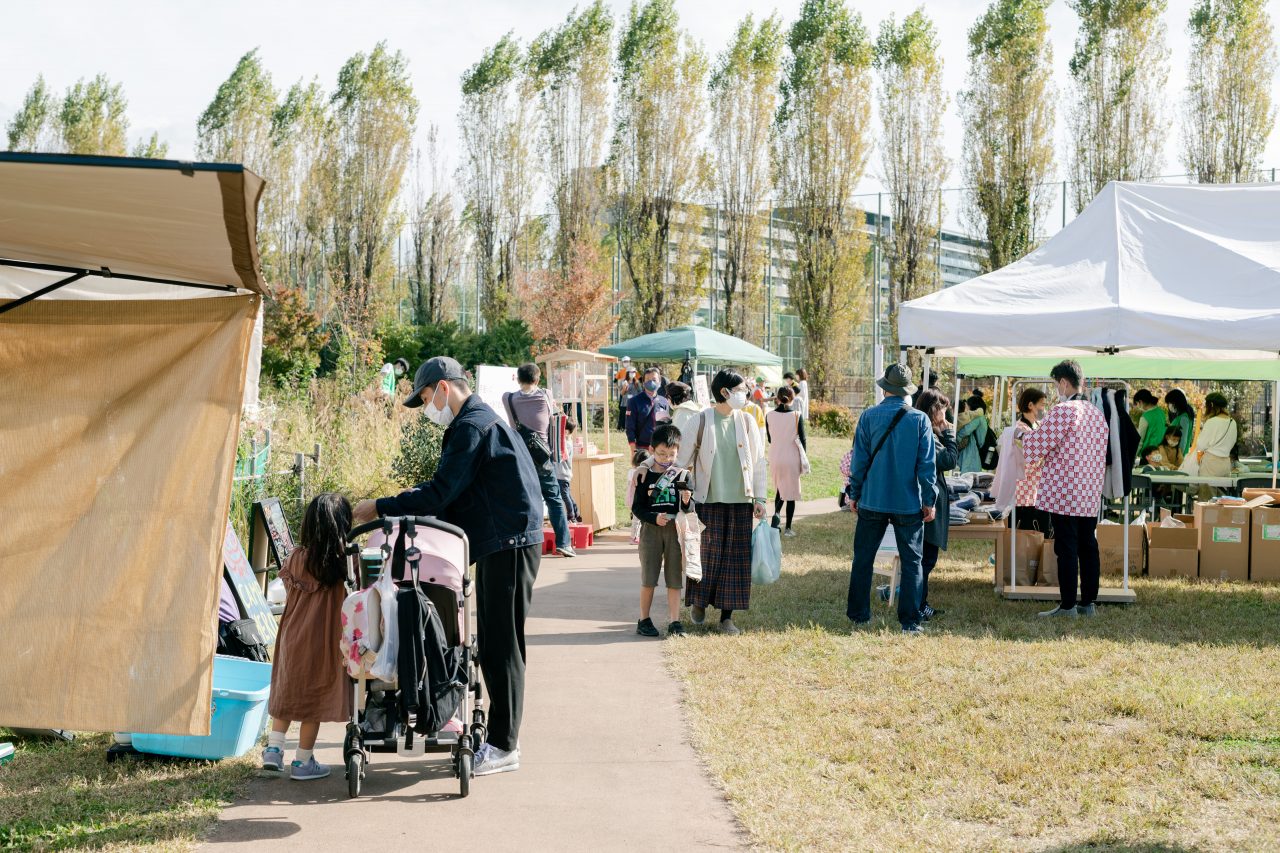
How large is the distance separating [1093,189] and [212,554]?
34.5 meters

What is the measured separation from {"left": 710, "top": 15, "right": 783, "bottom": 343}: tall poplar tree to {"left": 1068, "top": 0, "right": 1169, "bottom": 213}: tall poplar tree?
9646 mm

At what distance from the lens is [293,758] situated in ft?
17.7

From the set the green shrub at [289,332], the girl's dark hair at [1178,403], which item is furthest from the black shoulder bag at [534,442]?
the green shrub at [289,332]

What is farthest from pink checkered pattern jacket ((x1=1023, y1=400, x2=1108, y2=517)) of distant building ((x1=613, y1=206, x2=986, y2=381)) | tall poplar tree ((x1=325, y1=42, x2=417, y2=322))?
tall poplar tree ((x1=325, y1=42, x2=417, y2=322))

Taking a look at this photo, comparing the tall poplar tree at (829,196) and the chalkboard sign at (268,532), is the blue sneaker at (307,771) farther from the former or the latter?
the tall poplar tree at (829,196)

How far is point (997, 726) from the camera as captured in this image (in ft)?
19.6

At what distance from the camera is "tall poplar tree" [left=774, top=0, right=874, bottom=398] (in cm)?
3694

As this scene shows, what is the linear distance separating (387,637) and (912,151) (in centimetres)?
3463

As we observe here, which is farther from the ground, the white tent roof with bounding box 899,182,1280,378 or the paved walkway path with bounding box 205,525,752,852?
the white tent roof with bounding box 899,182,1280,378

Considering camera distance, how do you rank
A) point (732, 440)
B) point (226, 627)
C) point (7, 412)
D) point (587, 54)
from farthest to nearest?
1. point (587, 54)
2. point (732, 440)
3. point (226, 627)
4. point (7, 412)

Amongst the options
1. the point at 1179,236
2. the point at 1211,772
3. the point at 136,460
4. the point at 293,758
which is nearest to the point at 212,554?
the point at 136,460

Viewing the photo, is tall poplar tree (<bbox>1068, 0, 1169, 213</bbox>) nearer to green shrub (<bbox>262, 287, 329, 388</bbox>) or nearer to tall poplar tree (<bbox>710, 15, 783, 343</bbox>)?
tall poplar tree (<bbox>710, 15, 783, 343</bbox>)

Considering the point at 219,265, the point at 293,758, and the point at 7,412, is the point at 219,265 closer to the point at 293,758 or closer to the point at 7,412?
the point at 7,412

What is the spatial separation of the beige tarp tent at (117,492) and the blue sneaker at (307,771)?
4.60 feet
